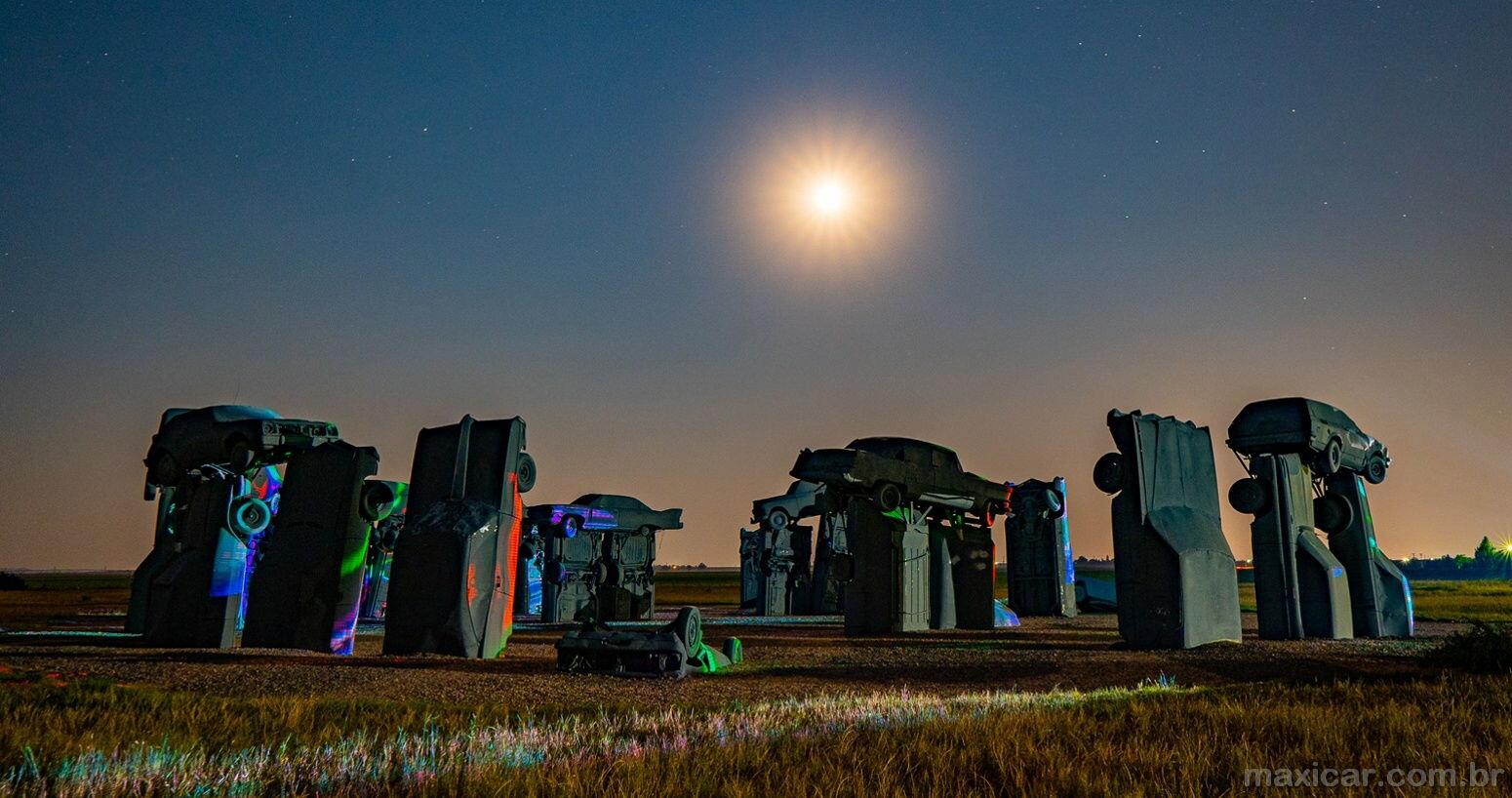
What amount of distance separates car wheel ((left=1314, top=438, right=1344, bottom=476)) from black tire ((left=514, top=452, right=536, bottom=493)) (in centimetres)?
1898

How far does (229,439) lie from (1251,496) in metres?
23.3

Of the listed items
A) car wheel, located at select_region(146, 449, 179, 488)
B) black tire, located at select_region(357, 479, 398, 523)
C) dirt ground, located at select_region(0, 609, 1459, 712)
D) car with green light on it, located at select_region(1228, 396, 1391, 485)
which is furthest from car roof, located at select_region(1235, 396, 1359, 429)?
car wheel, located at select_region(146, 449, 179, 488)

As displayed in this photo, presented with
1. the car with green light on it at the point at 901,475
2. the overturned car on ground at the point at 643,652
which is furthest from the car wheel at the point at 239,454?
the car with green light on it at the point at 901,475

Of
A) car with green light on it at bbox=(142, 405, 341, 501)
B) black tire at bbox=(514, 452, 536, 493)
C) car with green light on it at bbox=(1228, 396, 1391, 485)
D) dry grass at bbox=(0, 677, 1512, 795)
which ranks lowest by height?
dry grass at bbox=(0, 677, 1512, 795)

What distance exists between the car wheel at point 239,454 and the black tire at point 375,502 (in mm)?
3151

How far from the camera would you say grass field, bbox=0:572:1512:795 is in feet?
15.4

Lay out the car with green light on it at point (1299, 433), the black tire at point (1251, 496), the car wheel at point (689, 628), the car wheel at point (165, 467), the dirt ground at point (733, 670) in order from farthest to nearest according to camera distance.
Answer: the car with green light on it at point (1299, 433)
the black tire at point (1251, 496)
the car wheel at point (165, 467)
the car wheel at point (689, 628)
the dirt ground at point (733, 670)

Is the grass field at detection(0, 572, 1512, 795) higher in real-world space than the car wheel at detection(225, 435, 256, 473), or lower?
lower

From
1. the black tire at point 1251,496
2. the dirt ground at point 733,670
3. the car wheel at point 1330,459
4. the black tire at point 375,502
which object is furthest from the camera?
the car wheel at point 1330,459

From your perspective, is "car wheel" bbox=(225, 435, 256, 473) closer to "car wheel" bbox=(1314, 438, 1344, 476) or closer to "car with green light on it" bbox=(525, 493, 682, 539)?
"car with green light on it" bbox=(525, 493, 682, 539)

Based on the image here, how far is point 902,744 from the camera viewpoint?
5.90 meters

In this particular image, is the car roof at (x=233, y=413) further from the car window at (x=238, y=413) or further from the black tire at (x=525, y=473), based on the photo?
the black tire at (x=525, y=473)

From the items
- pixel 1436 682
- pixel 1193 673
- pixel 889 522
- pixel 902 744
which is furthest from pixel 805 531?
pixel 902 744

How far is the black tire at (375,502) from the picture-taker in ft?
62.1
